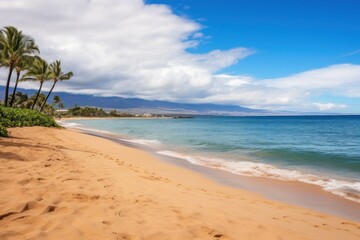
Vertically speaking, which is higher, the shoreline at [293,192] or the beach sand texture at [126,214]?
the beach sand texture at [126,214]

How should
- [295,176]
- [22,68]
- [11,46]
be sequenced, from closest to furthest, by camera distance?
[295,176], [11,46], [22,68]

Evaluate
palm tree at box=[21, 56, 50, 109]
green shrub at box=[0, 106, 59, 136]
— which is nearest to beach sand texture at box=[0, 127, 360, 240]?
green shrub at box=[0, 106, 59, 136]

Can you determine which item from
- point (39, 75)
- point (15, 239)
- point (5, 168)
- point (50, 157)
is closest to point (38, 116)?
point (39, 75)

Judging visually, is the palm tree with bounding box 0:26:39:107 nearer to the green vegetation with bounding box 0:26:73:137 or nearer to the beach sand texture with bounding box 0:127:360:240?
the green vegetation with bounding box 0:26:73:137

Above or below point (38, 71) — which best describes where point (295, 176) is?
below

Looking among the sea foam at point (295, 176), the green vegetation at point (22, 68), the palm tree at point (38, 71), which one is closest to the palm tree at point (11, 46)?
the green vegetation at point (22, 68)

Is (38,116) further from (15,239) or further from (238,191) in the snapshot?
(15,239)

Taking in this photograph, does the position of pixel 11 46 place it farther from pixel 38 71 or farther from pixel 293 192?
pixel 293 192

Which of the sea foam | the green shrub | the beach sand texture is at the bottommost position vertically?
the sea foam

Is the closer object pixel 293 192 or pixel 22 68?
pixel 293 192

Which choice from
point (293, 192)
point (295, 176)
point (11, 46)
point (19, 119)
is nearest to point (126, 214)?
point (293, 192)

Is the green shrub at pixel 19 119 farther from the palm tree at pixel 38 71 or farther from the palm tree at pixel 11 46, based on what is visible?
the palm tree at pixel 38 71

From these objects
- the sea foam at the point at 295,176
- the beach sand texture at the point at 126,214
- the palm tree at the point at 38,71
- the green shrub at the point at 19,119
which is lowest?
the sea foam at the point at 295,176

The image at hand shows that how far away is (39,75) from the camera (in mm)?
39656
